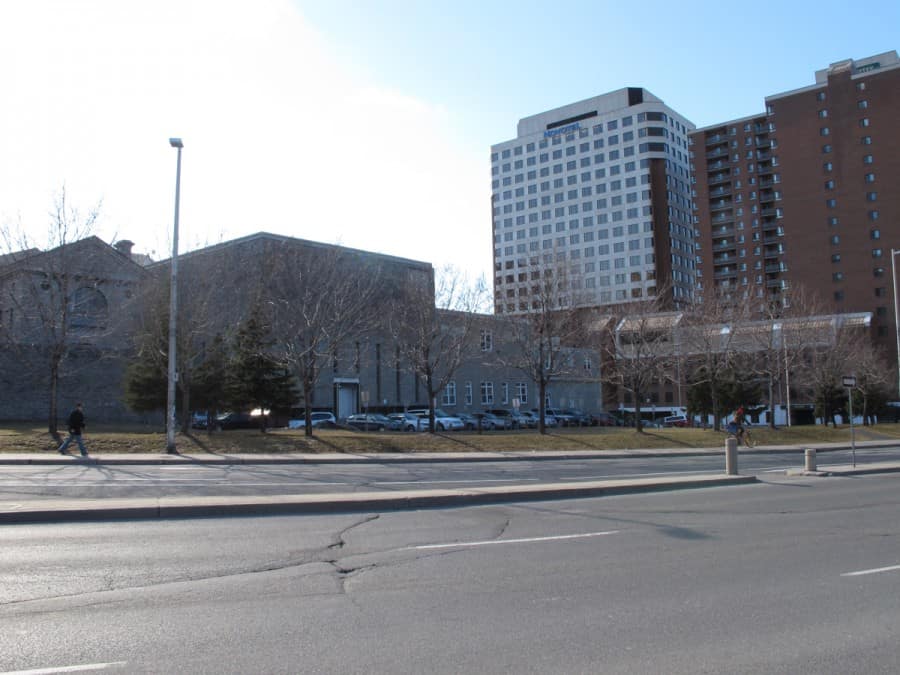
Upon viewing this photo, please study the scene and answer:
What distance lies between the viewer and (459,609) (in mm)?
6625

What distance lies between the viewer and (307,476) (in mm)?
19406

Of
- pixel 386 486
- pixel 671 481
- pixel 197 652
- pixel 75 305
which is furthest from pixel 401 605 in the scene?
pixel 75 305

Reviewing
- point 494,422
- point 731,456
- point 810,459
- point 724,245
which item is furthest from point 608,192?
point 731,456

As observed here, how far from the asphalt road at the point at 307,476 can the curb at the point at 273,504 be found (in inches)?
83.4

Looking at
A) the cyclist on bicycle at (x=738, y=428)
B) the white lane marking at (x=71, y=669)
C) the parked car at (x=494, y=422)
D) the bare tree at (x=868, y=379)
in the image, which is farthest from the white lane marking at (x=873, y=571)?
the parked car at (x=494, y=422)

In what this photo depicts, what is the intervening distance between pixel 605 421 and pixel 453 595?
6575cm

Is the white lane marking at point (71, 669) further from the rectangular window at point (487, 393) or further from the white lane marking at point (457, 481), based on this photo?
the rectangular window at point (487, 393)

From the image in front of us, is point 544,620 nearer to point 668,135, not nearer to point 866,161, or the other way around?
point 866,161

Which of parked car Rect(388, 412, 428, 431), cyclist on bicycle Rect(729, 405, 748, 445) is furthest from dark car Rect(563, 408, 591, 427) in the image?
cyclist on bicycle Rect(729, 405, 748, 445)

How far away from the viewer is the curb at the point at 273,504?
1131cm

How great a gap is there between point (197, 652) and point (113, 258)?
120 ft

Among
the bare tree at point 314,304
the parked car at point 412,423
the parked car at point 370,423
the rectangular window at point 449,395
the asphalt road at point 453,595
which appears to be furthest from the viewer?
the rectangular window at point 449,395

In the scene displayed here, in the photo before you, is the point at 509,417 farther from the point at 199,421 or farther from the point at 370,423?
the point at 199,421

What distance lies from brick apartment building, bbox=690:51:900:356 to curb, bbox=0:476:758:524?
272ft
